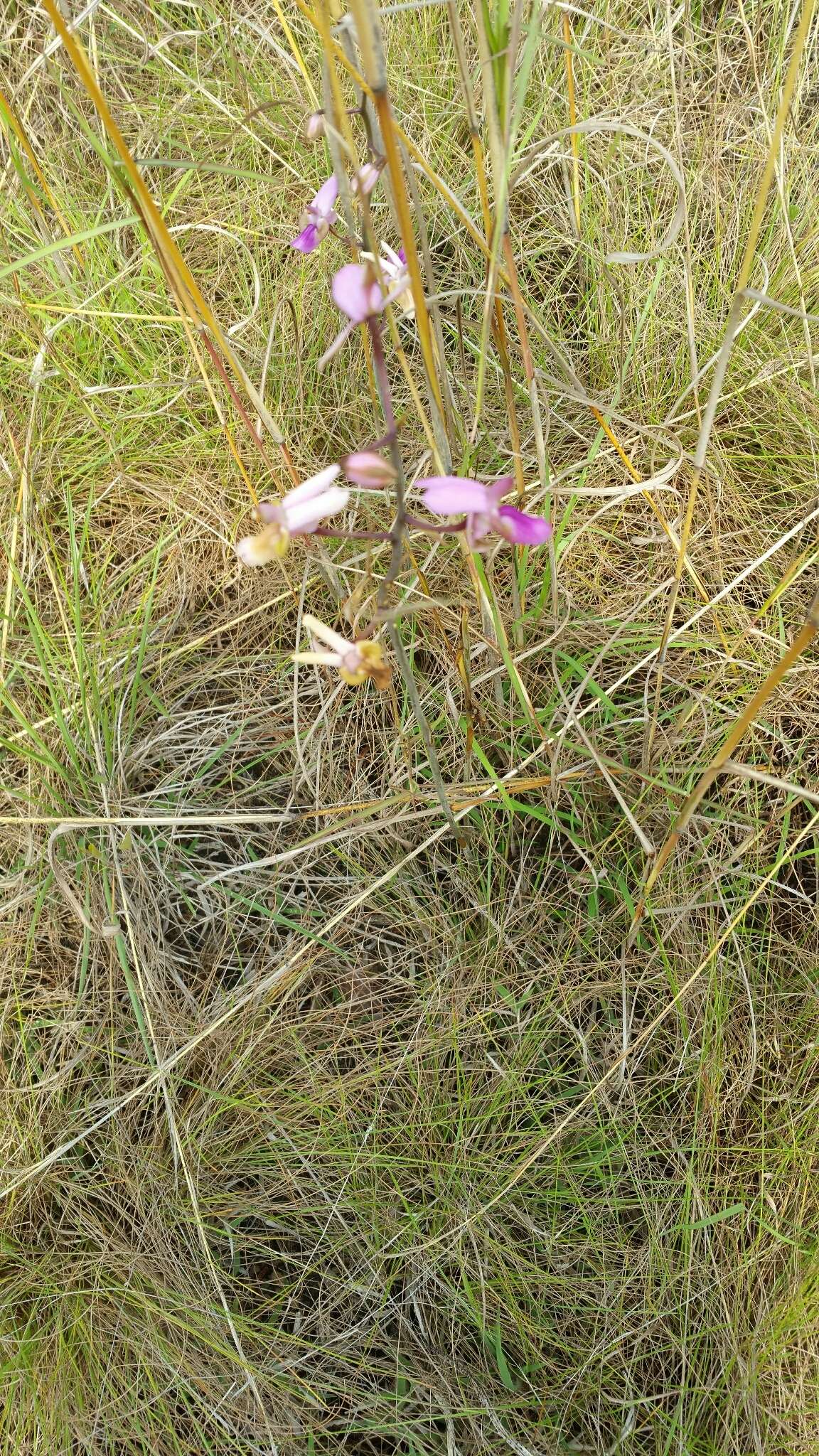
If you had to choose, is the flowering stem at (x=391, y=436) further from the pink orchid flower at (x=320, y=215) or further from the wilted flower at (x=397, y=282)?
the pink orchid flower at (x=320, y=215)

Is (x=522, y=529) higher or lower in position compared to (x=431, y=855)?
higher

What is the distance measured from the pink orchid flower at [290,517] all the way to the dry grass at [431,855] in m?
0.33

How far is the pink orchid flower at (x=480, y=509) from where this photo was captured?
20.1 inches

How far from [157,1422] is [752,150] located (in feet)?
5.58

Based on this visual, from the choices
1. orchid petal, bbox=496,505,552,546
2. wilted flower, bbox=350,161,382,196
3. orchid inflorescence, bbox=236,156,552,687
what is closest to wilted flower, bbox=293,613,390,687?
orchid inflorescence, bbox=236,156,552,687

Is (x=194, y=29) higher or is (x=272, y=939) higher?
(x=194, y=29)

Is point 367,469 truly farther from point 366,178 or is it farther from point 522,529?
point 366,178

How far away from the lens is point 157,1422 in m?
1.01

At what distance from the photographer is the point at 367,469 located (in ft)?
1.63

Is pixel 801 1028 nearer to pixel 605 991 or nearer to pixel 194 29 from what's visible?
pixel 605 991

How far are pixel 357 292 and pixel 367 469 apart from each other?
8 centimetres

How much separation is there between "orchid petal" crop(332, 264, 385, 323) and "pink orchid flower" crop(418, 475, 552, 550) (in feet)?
0.29

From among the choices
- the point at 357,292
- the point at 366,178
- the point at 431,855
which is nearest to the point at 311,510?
the point at 357,292

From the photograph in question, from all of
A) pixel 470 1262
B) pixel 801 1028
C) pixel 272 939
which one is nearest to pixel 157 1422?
pixel 470 1262
